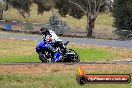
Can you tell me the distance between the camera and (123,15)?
4856cm

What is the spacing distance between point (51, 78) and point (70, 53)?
7.75m

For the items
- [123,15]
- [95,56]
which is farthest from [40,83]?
[123,15]

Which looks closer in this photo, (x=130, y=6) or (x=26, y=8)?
(x=130, y=6)

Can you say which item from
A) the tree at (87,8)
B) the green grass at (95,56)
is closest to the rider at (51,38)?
the green grass at (95,56)

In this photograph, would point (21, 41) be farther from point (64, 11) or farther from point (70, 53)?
point (64, 11)

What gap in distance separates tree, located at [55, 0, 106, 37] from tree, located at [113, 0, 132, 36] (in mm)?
3387

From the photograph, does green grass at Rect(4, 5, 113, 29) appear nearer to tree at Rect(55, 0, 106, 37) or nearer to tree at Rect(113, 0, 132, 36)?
tree at Rect(55, 0, 106, 37)

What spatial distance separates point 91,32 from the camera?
48.6 m

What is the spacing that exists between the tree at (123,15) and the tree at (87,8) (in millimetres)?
3387

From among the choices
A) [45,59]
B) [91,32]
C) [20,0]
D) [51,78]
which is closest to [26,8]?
[20,0]

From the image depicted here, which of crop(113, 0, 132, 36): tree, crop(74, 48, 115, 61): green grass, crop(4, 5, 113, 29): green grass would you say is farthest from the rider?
crop(4, 5, 113, 29): green grass

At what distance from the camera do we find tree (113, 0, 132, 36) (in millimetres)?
47509

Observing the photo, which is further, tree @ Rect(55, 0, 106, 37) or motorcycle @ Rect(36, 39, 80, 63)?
tree @ Rect(55, 0, 106, 37)

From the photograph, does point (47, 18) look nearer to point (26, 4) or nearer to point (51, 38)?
Result: point (26, 4)
